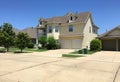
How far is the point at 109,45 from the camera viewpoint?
3180cm

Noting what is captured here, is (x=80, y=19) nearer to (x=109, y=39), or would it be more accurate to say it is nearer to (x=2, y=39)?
(x=109, y=39)

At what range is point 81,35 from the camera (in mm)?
30641

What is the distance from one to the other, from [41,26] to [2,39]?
12.5 m

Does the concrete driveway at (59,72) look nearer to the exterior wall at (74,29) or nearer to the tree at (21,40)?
the tree at (21,40)

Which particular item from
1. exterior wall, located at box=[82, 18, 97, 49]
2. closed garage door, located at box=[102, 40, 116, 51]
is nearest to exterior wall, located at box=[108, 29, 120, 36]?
closed garage door, located at box=[102, 40, 116, 51]

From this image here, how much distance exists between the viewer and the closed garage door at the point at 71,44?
31355 millimetres

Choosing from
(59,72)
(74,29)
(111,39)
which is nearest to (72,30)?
(74,29)

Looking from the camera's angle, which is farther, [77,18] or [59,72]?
[77,18]

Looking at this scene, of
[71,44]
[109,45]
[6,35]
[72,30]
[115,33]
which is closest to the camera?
[6,35]

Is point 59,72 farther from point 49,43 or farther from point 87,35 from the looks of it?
point 87,35

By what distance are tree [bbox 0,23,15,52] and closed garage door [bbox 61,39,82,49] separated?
11.8m

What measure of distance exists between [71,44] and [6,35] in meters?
14.1

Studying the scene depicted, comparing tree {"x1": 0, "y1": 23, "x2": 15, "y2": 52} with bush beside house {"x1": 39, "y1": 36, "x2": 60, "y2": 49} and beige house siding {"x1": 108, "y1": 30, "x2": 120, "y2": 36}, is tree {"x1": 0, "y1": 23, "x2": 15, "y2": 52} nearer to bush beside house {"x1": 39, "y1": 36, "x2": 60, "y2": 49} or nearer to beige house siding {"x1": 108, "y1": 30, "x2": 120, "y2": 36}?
bush beside house {"x1": 39, "y1": 36, "x2": 60, "y2": 49}

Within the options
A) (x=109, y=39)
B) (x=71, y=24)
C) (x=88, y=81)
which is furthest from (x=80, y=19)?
(x=88, y=81)
